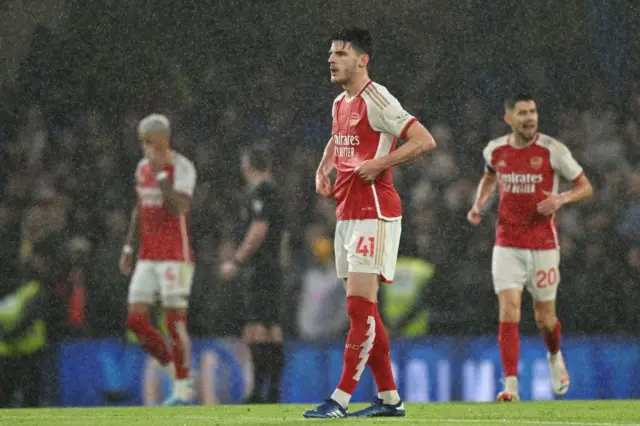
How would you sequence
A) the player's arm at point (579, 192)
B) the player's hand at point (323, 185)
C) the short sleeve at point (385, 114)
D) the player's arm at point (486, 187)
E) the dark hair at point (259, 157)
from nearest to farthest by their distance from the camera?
the short sleeve at point (385, 114) < the player's hand at point (323, 185) < the player's arm at point (579, 192) < the player's arm at point (486, 187) < the dark hair at point (259, 157)

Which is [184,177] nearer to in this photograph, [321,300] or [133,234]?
[133,234]

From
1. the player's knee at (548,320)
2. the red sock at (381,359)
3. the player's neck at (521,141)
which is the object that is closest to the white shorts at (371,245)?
the red sock at (381,359)

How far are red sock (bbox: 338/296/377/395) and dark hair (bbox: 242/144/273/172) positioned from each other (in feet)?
11.2

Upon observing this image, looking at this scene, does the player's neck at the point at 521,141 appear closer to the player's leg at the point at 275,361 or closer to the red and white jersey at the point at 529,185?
the red and white jersey at the point at 529,185

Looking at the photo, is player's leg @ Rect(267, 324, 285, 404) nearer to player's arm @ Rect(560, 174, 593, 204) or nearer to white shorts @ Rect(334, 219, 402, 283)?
player's arm @ Rect(560, 174, 593, 204)

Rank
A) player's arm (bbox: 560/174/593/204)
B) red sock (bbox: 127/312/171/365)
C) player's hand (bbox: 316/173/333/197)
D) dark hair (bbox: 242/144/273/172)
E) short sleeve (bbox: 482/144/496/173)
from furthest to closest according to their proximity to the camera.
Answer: dark hair (bbox: 242/144/273/172), red sock (bbox: 127/312/171/365), short sleeve (bbox: 482/144/496/173), player's arm (bbox: 560/174/593/204), player's hand (bbox: 316/173/333/197)

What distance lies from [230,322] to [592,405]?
2561 mm

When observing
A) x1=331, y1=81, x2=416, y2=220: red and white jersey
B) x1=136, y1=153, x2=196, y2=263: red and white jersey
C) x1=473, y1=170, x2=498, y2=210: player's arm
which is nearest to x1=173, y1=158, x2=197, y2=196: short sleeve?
x1=136, y1=153, x2=196, y2=263: red and white jersey

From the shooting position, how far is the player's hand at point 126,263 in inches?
355

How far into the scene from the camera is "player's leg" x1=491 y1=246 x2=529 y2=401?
805cm

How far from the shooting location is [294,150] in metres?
9.35

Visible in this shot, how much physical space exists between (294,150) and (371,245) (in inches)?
134

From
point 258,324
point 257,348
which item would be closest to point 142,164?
point 258,324

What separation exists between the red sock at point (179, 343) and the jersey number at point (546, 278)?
2377 millimetres
